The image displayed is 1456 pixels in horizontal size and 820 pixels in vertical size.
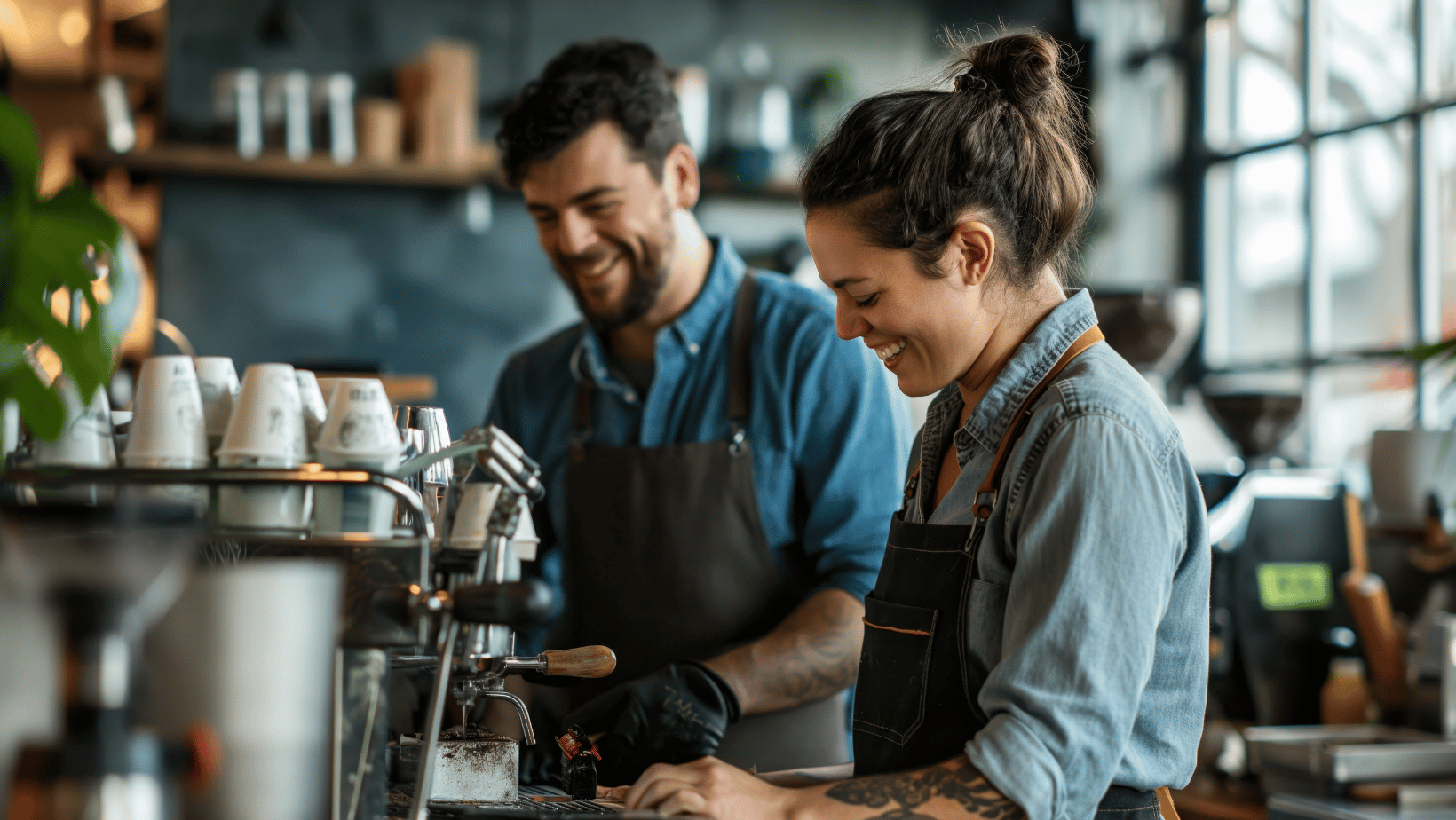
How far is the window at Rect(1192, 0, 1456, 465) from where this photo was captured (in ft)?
11.1

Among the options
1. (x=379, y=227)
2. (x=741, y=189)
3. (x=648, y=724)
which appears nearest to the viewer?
(x=648, y=724)

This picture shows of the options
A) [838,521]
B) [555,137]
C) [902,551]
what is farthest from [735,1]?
[902,551]

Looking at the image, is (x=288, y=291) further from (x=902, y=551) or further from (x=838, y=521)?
(x=902, y=551)

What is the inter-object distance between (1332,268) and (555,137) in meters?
2.71

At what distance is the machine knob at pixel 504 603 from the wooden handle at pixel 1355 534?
2282 mm

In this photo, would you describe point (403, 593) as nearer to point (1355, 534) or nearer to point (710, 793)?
point (710, 793)

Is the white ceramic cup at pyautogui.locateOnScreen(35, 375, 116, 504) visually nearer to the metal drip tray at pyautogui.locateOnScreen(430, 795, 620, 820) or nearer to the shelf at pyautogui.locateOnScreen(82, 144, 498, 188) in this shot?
the metal drip tray at pyautogui.locateOnScreen(430, 795, 620, 820)

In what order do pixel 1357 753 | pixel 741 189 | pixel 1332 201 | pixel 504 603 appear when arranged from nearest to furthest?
pixel 504 603 → pixel 1357 753 → pixel 1332 201 → pixel 741 189

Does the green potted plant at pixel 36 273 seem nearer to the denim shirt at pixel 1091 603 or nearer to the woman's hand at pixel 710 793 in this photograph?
the woman's hand at pixel 710 793

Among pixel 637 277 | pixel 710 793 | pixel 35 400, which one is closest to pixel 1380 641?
pixel 637 277

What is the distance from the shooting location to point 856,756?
1336 mm

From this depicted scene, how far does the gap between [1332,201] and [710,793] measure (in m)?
3.25

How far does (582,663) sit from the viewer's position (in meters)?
1.39

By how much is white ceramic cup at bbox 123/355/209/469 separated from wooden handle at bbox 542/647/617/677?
446 mm
